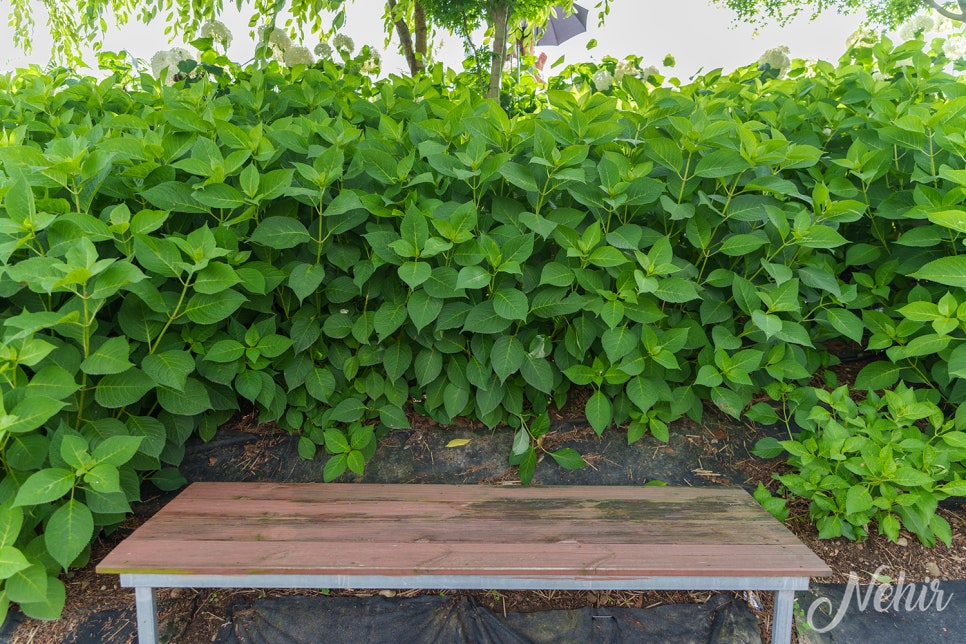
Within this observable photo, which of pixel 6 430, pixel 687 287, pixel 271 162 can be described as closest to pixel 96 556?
pixel 6 430

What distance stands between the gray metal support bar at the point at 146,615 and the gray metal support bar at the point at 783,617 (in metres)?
1.71

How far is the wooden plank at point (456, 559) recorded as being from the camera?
5.27 feet

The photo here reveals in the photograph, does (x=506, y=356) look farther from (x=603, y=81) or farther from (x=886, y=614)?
(x=603, y=81)

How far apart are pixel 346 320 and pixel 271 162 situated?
64 cm

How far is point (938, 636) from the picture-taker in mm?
1896

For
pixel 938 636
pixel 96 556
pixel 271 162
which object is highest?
pixel 271 162

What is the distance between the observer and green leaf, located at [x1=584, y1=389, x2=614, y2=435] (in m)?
2.22

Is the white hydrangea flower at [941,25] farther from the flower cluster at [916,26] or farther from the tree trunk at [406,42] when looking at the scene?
the tree trunk at [406,42]

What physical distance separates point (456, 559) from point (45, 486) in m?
1.07

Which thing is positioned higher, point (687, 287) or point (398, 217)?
point (398, 217)

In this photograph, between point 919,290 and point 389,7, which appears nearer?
point 919,290

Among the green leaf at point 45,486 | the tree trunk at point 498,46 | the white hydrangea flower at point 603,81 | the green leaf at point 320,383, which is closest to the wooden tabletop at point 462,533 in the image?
the green leaf at point 45,486

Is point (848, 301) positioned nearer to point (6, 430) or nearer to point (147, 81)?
point (6, 430)

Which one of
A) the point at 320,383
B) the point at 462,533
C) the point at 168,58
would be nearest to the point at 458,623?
the point at 462,533
